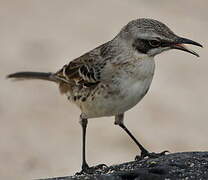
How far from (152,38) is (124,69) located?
484 millimetres

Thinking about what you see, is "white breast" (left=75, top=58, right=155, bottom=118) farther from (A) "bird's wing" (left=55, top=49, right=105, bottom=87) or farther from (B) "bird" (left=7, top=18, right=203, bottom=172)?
(A) "bird's wing" (left=55, top=49, right=105, bottom=87)

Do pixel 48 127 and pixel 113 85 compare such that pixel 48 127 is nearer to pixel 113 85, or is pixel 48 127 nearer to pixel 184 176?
pixel 113 85

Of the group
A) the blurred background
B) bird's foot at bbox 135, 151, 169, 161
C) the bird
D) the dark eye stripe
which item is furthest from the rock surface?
the blurred background

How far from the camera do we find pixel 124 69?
774 cm

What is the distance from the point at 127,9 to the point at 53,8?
1308 millimetres

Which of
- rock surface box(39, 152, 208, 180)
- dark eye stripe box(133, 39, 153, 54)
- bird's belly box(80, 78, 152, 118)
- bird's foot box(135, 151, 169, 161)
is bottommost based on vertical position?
bird's foot box(135, 151, 169, 161)

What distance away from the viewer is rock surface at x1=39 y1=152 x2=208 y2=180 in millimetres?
6180

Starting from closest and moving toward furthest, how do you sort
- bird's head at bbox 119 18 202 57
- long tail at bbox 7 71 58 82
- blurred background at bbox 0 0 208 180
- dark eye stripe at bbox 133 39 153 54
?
bird's head at bbox 119 18 202 57 → dark eye stripe at bbox 133 39 153 54 → long tail at bbox 7 71 58 82 → blurred background at bbox 0 0 208 180

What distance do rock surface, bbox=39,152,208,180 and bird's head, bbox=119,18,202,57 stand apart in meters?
0.99

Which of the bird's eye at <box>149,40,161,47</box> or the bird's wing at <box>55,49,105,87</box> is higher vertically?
the bird's eye at <box>149,40,161,47</box>

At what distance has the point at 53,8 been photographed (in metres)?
16.4

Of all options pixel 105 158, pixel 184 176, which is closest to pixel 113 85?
pixel 184 176

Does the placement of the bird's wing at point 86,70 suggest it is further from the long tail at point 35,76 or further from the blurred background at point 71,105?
the blurred background at point 71,105

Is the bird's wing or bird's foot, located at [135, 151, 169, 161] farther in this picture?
the bird's wing
